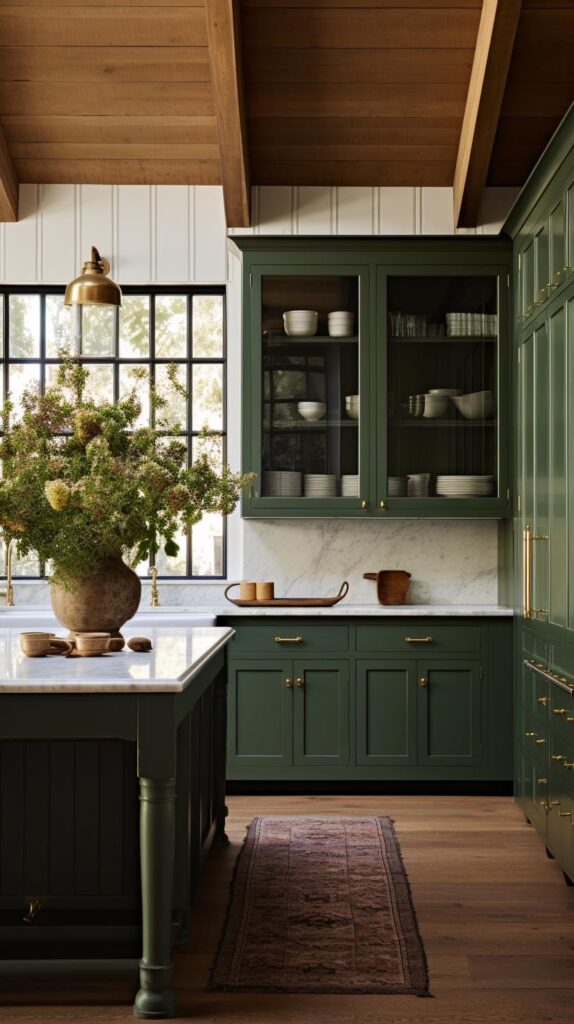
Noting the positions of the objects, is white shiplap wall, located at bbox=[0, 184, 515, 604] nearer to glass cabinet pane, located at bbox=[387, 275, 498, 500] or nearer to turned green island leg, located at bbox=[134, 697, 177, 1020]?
glass cabinet pane, located at bbox=[387, 275, 498, 500]

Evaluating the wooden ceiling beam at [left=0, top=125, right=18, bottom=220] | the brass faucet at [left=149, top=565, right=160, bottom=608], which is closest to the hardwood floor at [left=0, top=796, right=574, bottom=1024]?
the brass faucet at [left=149, top=565, right=160, bottom=608]

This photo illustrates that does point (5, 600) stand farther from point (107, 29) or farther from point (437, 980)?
point (437, 980)

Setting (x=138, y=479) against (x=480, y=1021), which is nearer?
(x=480, y=1021)

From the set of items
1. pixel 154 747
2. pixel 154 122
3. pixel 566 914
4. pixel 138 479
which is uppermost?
pixel 154 122

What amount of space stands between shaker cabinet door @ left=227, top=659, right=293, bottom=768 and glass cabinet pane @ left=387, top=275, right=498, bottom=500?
1.07 m

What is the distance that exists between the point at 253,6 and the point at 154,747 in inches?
136

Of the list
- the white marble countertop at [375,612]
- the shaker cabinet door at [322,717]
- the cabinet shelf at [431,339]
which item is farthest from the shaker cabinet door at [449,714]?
the cabinet shelf at [431,339]

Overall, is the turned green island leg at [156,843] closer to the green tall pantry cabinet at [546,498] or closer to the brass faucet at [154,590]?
the green tall pantry cabinet at [546,498]

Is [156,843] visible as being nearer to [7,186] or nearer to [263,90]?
[263,90]

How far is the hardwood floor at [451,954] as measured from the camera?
2725 millimetres

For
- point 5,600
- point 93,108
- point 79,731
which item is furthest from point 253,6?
point 79,731

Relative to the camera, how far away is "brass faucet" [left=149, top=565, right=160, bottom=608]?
5.43 metres

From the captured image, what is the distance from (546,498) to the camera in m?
4.16

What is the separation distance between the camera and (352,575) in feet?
18.6
